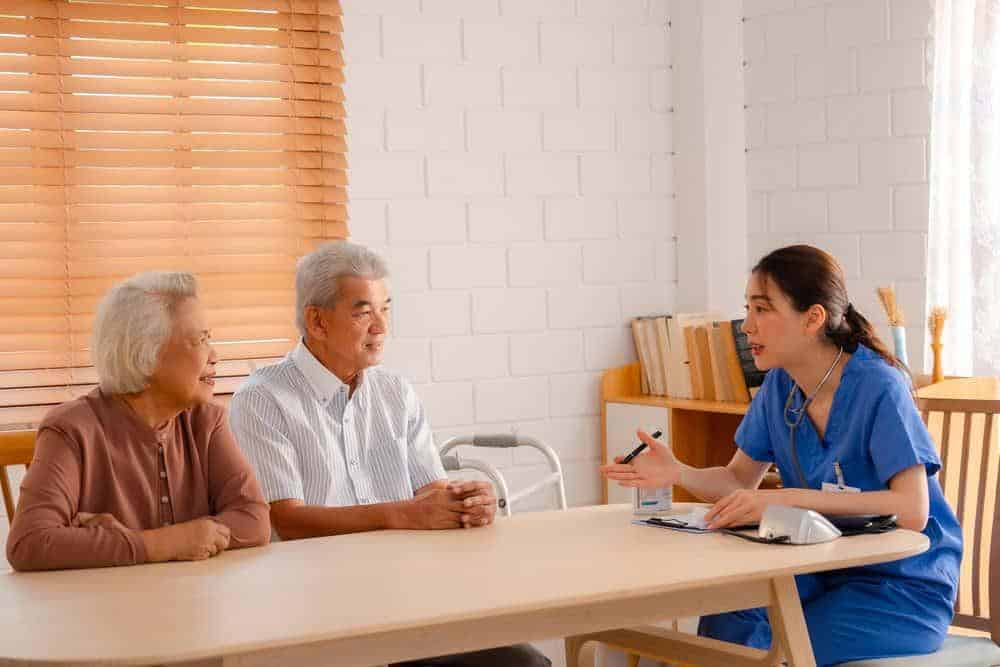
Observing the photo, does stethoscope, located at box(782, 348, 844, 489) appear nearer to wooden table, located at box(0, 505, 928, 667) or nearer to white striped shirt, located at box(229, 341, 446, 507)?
wooden table, located at box(0, 505, 928, 667)

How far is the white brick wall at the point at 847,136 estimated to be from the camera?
3715 mm

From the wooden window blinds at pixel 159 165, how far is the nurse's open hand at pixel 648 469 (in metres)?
1.45

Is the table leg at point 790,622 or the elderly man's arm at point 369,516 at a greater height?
the elderly man's arm at point 369,516

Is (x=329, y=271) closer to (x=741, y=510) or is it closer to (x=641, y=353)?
(x=741, y=510)

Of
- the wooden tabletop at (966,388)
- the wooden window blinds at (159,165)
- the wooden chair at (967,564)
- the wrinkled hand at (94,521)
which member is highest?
the wooden window blinds at (159,165)

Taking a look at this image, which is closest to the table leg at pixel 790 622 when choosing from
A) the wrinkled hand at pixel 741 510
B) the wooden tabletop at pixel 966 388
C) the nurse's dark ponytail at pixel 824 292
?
the wrinkled hand at pixel 741 510

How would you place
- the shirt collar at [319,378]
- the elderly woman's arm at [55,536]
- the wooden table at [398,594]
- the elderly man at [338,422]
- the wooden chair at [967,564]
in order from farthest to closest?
the shirt collar at [319,378] → the elderly man at [338,422] → the wooden chair at [967,564] → the elderly woman's arm at [55,536] → the wooden table at [398,594]

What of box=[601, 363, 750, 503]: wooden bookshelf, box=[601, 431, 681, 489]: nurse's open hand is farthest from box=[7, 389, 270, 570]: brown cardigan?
box=[601, 363, 750, 503]: wooden bookshelf

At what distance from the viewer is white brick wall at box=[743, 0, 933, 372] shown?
3715 mm

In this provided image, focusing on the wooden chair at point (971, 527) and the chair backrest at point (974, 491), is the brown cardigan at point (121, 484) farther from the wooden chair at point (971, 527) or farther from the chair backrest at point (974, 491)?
the chair backrest at point (974, 491)

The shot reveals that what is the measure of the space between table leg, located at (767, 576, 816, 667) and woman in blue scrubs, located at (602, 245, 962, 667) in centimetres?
24

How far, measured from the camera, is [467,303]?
388 cm

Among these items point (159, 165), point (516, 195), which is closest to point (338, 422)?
point (159, 165)

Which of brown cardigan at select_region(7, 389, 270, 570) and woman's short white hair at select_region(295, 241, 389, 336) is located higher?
woman's short white hair at select_region(295, 241, 389, 336)
